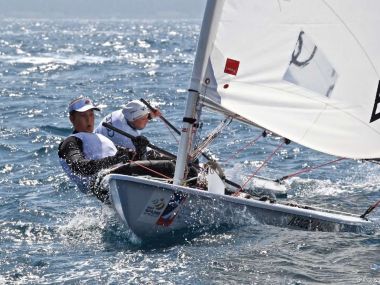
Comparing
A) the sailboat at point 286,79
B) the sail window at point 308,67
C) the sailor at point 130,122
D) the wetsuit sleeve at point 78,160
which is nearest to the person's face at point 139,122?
the sailor at point 130,122

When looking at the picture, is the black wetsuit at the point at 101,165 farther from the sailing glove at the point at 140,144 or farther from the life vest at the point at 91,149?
the sailing glove at the point at 140,144

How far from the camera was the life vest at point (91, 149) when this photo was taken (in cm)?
719

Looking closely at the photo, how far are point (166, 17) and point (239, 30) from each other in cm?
17467

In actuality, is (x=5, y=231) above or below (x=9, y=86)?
above

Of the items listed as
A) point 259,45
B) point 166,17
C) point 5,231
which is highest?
point 259,45

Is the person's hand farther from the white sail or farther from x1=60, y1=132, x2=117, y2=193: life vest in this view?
the white sail

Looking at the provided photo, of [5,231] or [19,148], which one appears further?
[19,148]

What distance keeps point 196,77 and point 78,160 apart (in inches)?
52.2

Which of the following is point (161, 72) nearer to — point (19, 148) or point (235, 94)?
point (19, 148)

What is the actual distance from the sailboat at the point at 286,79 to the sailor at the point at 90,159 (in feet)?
1.89

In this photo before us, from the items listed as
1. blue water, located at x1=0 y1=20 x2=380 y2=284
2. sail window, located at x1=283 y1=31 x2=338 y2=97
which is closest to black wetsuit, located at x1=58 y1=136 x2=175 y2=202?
blue water, located at x1=0 y1=20 x2=380 y2=284

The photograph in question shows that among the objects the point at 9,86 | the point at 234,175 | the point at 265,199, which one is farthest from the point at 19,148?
the point at 9,86

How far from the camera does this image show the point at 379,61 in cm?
639

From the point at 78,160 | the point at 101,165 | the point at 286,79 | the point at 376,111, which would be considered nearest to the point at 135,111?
the point at 101,165
